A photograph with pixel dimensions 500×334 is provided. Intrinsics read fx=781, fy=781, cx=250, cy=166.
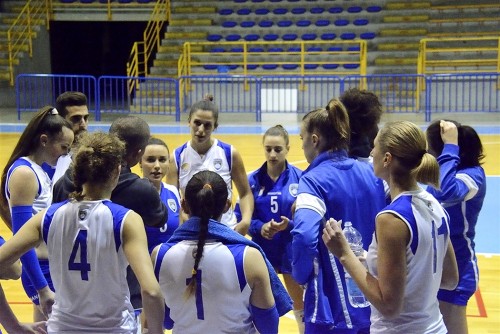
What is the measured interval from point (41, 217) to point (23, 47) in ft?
72.9

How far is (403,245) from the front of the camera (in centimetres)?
275

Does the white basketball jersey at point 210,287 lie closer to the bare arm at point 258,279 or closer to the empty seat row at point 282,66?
the bare arm at point 258,279

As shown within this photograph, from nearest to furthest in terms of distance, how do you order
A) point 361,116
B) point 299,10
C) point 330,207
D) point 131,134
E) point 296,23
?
point 330,207 → point 131,134 → point 361,116 → point 296,23 → point 299,10

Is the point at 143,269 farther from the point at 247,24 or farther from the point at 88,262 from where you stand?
A: the point at 247,24

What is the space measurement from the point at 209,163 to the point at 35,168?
68.1 inches

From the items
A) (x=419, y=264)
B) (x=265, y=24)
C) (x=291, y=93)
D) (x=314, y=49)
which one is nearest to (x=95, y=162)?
(x=419, y=264)

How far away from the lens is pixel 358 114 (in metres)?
3.61

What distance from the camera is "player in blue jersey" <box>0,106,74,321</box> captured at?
12.0 ft

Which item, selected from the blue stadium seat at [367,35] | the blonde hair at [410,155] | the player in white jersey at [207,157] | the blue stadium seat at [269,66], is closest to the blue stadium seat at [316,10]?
the blue stadium seat at [367,35]

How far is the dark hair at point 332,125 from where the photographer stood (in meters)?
3.29

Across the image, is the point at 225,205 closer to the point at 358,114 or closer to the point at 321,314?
the point at 321,314

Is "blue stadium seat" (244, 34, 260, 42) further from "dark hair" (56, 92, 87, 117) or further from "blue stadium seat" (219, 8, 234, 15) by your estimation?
"dark hair" (56, 92, 87, 117)

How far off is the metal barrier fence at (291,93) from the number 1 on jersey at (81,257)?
15.6 meters

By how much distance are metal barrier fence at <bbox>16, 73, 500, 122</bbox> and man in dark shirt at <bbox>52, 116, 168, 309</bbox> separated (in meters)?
15.1
